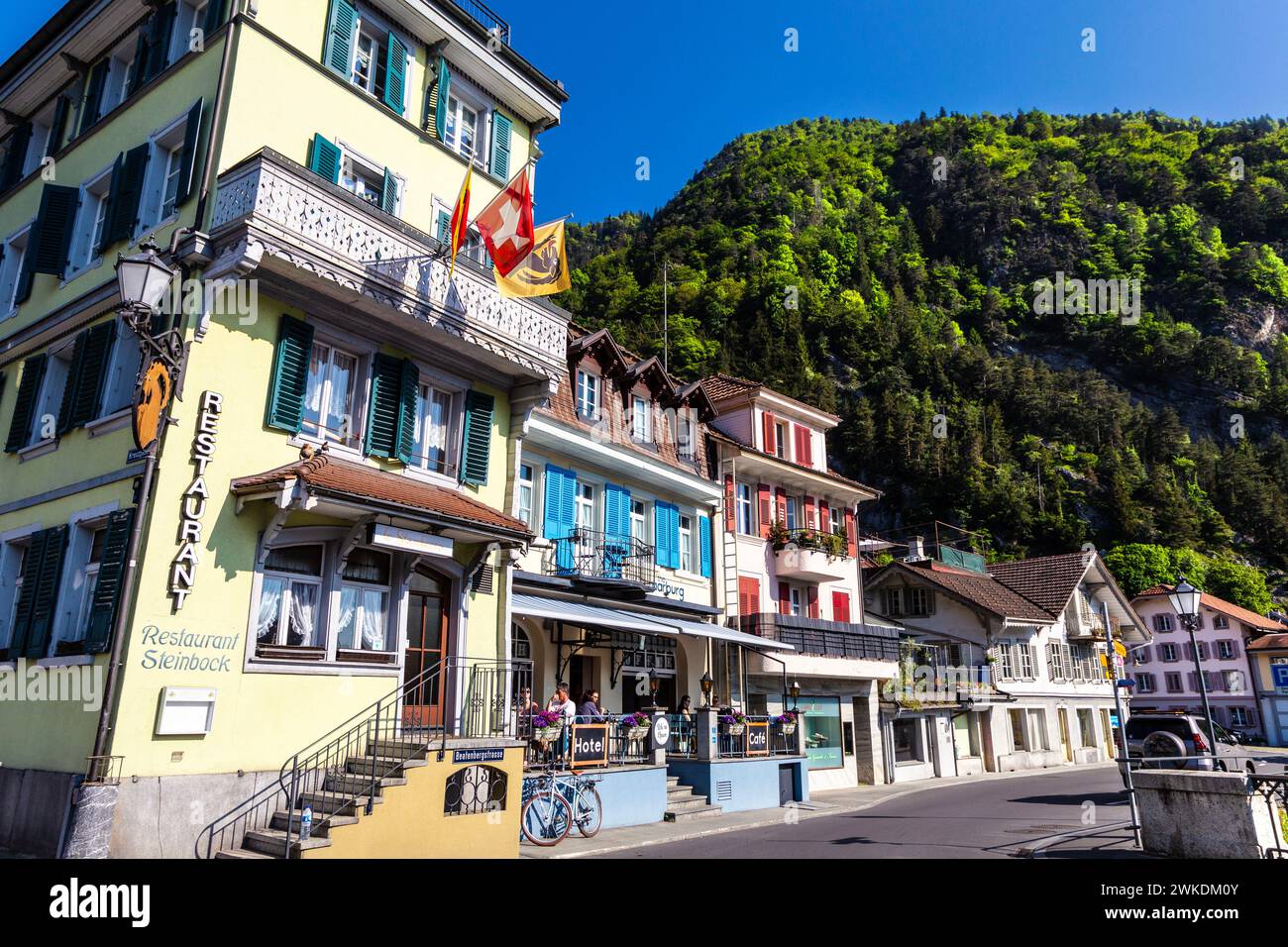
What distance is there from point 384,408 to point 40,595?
5625 millimetres

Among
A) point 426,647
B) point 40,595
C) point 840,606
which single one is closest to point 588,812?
point 426,647

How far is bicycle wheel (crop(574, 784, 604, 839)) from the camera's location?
15.0 metres

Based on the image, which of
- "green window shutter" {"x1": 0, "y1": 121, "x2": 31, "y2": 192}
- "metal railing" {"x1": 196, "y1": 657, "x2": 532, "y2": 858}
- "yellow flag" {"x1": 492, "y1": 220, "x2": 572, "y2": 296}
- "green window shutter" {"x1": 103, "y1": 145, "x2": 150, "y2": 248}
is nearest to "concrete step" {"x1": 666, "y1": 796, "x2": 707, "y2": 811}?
"metal railing" {"x1": 196, "y1": 657, "x2": 532, "y2": 858}

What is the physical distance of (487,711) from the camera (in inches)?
567

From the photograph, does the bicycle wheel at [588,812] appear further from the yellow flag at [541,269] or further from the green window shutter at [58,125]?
the green window shutter at [58,125]

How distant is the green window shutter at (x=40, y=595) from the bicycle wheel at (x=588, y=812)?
8471 mm

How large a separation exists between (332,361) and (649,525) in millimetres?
11699

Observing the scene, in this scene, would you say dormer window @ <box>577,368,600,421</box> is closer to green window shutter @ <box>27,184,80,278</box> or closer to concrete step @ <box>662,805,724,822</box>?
concrete step @ <box>662,805,724,822</box>

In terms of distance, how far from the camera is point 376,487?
42.4ft

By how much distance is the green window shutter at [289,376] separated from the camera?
12.7 meters

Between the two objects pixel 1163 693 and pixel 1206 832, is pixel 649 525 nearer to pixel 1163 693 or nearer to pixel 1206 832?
pixel 1206 832

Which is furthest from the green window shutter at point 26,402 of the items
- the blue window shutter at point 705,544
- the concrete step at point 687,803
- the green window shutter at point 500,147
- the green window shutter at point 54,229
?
the blue window shutter at point 705,544

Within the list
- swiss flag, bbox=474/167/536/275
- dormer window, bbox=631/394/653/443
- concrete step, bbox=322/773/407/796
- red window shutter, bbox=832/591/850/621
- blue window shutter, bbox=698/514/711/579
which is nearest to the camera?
concrete step, bbox=322/773/407/796

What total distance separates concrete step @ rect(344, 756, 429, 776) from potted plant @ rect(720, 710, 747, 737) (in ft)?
32.3
